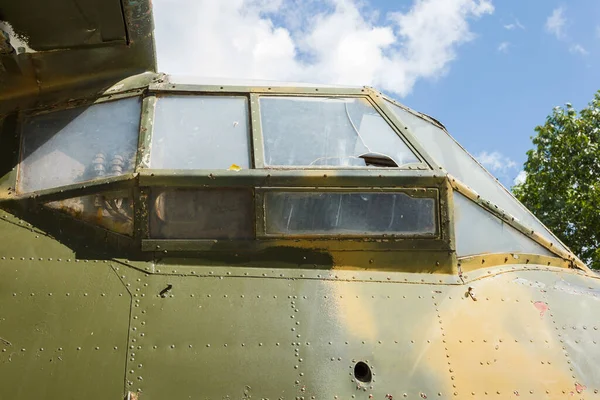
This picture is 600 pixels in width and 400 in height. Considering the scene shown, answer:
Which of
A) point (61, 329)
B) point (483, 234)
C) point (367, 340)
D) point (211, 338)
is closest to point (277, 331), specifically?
point (211, 338)

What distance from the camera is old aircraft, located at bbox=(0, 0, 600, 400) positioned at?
3.49 meters

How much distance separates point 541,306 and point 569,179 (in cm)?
1556

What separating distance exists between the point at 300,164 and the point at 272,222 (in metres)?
0.52

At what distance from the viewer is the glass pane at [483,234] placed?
423 cm

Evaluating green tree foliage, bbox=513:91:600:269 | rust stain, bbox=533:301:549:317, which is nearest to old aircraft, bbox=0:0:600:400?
rust stain, bbox=533:301:549:317

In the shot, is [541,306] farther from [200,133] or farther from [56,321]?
[56,321]

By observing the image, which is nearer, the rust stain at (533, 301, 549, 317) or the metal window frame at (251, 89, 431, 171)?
the rust stain at (533, 301, 549, 317)

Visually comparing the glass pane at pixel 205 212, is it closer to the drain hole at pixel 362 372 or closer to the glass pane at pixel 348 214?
the glass pane at pixel 348 214

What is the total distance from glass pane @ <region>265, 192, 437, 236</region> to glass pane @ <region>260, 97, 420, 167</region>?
0.32 metres

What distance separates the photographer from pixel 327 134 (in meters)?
4.51

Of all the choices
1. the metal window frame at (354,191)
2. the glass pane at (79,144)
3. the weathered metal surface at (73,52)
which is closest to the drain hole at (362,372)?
the metal window frame at (354,191)

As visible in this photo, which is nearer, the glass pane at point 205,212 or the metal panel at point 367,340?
the metal panel at point 367,340

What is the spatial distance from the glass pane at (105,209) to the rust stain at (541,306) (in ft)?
9.43

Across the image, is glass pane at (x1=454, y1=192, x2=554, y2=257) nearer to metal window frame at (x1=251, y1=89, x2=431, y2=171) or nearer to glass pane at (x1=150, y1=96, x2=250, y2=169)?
metal window frame at (x1=251, y1=89, x2=431, y2=171)
